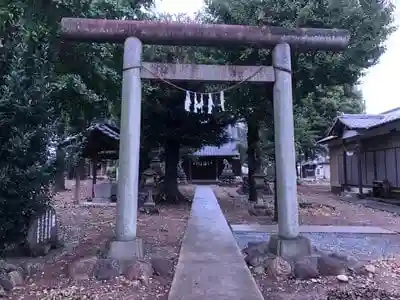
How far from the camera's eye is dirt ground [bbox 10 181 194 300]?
5180 millimetres

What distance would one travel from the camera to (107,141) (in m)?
16.5

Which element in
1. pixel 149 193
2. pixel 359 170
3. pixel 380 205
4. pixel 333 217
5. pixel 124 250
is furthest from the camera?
pixel 359 170

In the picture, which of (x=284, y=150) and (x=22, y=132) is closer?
(x=22, y=132)

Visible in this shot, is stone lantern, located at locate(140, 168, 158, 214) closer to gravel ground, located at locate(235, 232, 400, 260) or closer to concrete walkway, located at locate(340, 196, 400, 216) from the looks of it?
gravel ground, located at locate(235, 232, 400, 260)

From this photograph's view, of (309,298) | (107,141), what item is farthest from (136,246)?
(107,141)

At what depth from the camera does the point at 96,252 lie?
7.03 meters

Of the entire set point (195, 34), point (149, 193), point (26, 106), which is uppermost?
point (195, 34)

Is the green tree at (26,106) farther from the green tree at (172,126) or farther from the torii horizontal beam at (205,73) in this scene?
the green tree at (172,126)

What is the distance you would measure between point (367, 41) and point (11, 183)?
9.68 m

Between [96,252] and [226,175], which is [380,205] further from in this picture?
[226,175]

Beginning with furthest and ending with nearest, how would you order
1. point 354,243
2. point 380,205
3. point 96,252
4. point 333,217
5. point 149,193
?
point 380,205
point 149,193
point 333,217
point 354,243
point 96,252

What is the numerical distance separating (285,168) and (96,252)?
12.0 feet

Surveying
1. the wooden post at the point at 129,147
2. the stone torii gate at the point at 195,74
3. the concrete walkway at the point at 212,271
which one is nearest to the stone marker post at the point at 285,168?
the stone torii gate at the point at 195,74

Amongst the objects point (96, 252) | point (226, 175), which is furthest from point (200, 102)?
point (226, 175)
